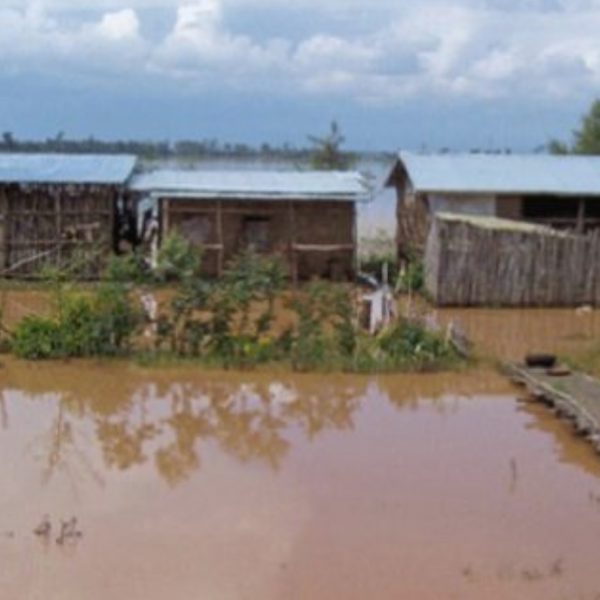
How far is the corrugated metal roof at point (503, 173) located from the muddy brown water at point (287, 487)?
9.01 m

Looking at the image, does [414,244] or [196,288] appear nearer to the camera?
[196,288]

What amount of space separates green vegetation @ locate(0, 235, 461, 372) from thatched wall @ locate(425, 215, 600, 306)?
5.05 m

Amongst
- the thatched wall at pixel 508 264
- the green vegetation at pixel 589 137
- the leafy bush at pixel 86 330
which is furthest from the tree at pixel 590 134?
the leafy bush at pixel 86 330

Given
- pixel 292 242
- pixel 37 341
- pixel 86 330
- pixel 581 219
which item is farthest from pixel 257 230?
pixel 37 341

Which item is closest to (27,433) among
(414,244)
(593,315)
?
(593,315)

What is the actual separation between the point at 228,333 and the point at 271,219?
8.50 meters

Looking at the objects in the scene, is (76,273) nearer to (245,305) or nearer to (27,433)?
(245,305)

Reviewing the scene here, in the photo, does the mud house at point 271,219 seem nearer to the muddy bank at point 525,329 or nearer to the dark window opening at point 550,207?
the dark window opening at point 550,207

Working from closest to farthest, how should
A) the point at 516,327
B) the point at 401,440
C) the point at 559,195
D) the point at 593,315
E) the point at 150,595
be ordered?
1. the point at 150,595
2. the point at 401,440
3. the point at 516,327
4. the point at 593,315
5. the point at 559,195

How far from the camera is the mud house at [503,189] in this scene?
23.8 meters

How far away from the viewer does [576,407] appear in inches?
505

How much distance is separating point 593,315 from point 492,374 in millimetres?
5851

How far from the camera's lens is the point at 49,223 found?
2370 cm

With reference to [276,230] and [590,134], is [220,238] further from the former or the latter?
[590,134]
